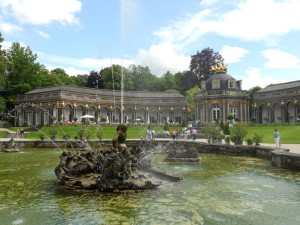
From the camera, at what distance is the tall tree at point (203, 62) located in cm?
8325

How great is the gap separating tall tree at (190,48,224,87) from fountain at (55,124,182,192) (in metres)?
72.8

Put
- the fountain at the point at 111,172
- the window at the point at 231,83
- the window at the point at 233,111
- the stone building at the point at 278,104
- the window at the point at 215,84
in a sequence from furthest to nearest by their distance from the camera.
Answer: the window at the point at 215,84 < the window at the point at 231,83 < the window at the point at 233,111 < the stone building at the point at 278,104 < the fountain at the point at 111,172

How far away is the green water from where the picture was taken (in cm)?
771

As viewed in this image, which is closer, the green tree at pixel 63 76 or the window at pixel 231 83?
the window at pixel 231 83

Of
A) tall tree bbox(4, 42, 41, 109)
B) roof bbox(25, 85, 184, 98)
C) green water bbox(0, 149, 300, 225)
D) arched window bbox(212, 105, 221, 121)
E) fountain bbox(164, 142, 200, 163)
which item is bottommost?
green water bbox(0, 149, 300, 225)

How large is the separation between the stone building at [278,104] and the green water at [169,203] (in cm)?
4729

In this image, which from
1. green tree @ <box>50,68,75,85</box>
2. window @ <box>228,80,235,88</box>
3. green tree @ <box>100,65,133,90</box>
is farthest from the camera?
green tree @ <box>50,68,75,85</box>

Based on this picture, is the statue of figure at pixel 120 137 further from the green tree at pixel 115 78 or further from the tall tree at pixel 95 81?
the tall tree at pixel 95 81

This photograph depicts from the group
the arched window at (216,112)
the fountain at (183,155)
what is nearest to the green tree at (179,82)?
the arched window at (216,112)

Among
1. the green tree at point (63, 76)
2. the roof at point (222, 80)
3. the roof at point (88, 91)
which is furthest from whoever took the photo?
the green tree at point (63, 76)

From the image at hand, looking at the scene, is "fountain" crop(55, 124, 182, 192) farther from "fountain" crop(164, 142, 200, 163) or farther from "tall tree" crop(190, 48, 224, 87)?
"tall tree" crop(190, 48, 224, 87)

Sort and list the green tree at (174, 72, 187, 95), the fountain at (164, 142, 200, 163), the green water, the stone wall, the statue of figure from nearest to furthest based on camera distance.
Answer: the green water < the statue of figure < the stone wall < the fountain at (164, 142, 200, 163) < the green tree at (174, 72, 187, 95)

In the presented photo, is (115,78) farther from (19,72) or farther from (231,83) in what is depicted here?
(231,83)

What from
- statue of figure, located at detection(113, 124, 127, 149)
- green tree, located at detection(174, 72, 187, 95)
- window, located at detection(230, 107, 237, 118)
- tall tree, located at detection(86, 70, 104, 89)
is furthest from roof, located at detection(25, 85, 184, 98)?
statue of figure, located at detection(113, 124, 127, 149)
